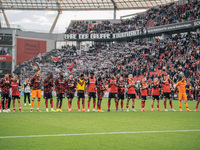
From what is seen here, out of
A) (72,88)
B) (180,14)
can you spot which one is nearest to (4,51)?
(180,14)

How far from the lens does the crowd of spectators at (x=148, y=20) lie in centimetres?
4453

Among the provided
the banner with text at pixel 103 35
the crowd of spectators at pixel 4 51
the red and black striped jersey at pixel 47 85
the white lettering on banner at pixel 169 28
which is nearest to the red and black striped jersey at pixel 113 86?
the red and black striped jersey at pixel 47 85

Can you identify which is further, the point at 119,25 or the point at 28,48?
the point at 28,48

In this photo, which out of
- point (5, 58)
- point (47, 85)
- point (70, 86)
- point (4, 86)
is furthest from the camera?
point (5, 58)

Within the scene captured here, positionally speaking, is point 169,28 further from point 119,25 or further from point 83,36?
point 83,36

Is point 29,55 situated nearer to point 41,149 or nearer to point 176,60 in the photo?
point 176,60

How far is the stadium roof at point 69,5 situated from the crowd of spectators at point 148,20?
3.56 metres

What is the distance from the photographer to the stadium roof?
64.4m

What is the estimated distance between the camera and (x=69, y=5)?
221 feet

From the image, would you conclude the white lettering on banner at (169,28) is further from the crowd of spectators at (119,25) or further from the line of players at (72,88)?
the line of players at (72,88)

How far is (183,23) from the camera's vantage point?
43.0 metres

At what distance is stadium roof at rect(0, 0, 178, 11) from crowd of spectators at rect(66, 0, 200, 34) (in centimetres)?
356

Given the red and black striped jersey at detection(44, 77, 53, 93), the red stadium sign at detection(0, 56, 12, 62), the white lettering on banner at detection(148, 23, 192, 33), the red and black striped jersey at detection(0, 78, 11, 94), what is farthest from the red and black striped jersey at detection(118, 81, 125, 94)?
the red stadium sign at detection(0, 56, 12, 62)

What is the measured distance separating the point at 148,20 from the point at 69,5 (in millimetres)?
22011
